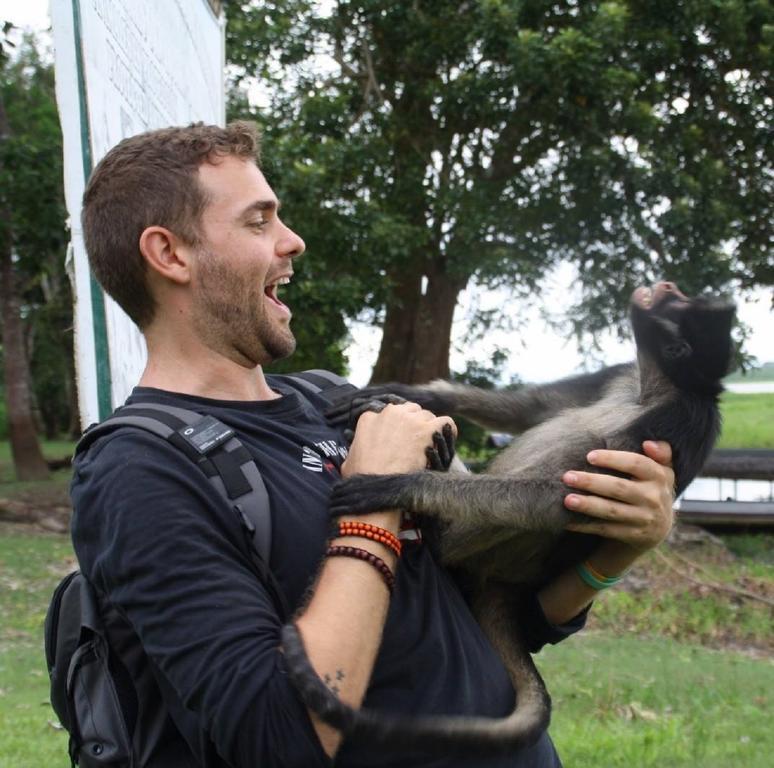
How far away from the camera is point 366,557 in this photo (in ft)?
5.81

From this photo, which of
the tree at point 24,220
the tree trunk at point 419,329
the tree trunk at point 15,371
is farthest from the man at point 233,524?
the tree trunk at point 15,371

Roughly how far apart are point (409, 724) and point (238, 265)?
0.90 m

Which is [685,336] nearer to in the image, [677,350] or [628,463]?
[677,350]

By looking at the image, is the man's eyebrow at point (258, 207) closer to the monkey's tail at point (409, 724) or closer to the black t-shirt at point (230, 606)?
the black t-shirt at point (230, 606)

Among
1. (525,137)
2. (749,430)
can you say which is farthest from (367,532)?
(749,430)

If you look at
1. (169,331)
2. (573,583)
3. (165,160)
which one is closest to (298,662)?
(169,331)

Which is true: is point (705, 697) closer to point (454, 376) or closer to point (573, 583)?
point (573, 583)

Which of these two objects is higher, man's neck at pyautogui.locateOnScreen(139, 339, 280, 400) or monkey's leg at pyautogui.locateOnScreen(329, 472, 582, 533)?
man's neck at pyautogui.locateOnScreen(139, 339, 280, 400)

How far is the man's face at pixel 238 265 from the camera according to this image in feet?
6.53

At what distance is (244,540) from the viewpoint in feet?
5.74

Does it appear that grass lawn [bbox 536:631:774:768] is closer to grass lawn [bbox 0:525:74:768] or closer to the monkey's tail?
grass lawn [bbox 0:525:74:768]

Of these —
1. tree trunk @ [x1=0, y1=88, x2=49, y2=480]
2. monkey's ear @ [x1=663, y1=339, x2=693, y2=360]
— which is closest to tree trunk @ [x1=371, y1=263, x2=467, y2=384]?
tree trunk @ [x1=0, y1=88, x2=49, y2=480]

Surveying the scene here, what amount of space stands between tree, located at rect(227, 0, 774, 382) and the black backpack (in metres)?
8.41

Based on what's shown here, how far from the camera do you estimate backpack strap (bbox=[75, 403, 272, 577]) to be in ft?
5.77
